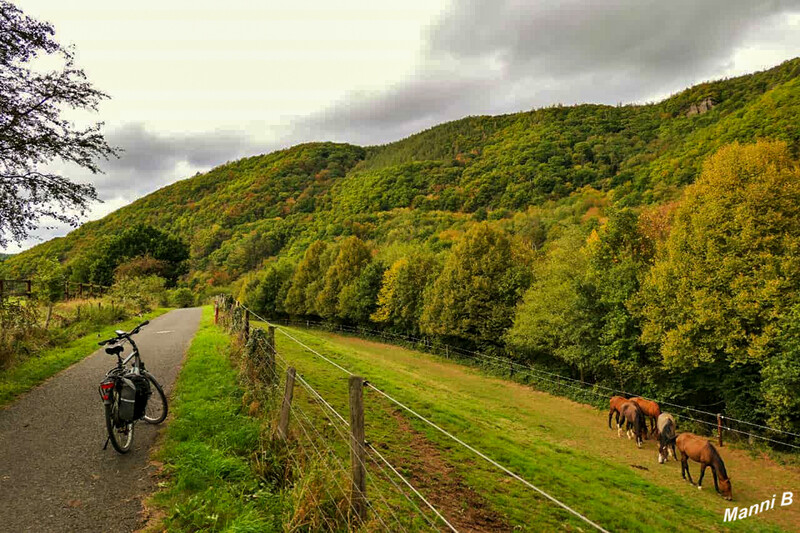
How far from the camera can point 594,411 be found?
2273 centimetres

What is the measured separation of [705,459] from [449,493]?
33.1ft

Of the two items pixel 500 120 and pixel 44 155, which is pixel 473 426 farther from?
pixel 500 120

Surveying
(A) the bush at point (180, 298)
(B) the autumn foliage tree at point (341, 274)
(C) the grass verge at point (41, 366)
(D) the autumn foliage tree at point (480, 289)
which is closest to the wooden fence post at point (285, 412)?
(C) the grass verge at point (41, 366)

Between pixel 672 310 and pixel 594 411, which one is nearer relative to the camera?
pixel 672 310

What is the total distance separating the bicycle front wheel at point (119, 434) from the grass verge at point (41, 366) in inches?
188

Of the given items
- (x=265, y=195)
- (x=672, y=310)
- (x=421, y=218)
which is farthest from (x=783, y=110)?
(x=265, y=195)

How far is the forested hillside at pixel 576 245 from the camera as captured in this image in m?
18.2

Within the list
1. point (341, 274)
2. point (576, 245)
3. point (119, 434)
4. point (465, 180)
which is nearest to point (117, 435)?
point (119, 434)

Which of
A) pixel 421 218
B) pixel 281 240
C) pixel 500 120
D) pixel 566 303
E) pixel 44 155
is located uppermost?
pixel 500 120

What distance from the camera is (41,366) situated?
40.9ft

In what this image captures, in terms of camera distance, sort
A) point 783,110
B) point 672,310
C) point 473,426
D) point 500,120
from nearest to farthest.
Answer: point 473,426
point 672,310
point 783,110
point 500,120

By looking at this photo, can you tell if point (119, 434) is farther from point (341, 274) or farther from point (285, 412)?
point (341, 274)

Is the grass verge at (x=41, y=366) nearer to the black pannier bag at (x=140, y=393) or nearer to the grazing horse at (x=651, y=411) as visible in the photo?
the black pannier bag at (x=140, y=393)

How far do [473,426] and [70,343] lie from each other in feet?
53.3
